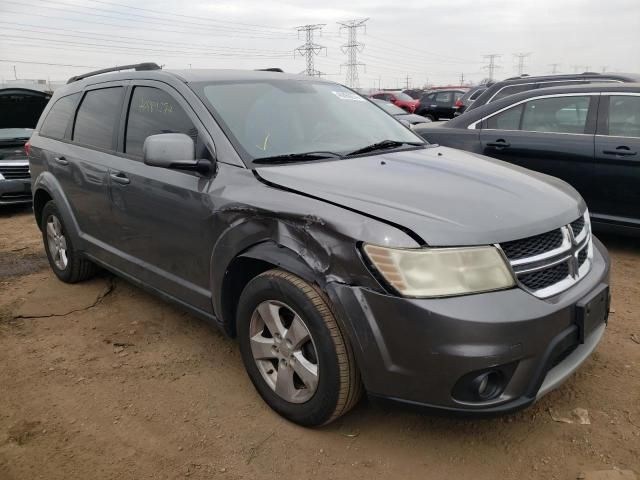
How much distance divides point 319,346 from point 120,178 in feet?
6.43

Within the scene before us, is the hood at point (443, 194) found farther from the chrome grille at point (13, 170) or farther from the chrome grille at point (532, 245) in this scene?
the chrome grille at point (13, 170)

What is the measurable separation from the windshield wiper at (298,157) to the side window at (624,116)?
3199mm

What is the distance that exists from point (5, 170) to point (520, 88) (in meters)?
7.40

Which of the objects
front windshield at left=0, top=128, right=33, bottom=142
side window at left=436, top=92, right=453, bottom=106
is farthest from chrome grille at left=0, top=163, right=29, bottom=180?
side window at left=436, top=92, right=453, bottom=106

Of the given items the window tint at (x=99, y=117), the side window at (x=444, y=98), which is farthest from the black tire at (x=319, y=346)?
the side window at (x=444, y=98)

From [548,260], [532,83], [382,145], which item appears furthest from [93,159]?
[532,83]

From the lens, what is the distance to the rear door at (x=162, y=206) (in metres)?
2.96

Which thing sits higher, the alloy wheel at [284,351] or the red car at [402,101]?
the red car at [402,101]

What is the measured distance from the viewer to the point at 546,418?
2.63m

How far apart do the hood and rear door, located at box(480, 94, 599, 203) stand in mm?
2301

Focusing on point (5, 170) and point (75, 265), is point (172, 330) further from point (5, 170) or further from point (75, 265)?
point (5, 170)

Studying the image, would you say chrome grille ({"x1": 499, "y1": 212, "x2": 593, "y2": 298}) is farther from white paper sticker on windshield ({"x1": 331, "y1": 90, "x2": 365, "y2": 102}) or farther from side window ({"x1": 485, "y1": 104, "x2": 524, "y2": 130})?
side window ({"x1": 485, "y1": 104, "x2": 524, "y2": 130})

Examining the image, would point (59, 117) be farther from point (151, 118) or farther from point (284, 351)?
point (284, 351)

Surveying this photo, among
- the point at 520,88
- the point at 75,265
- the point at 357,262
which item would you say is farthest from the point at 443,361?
the point at 520,88
